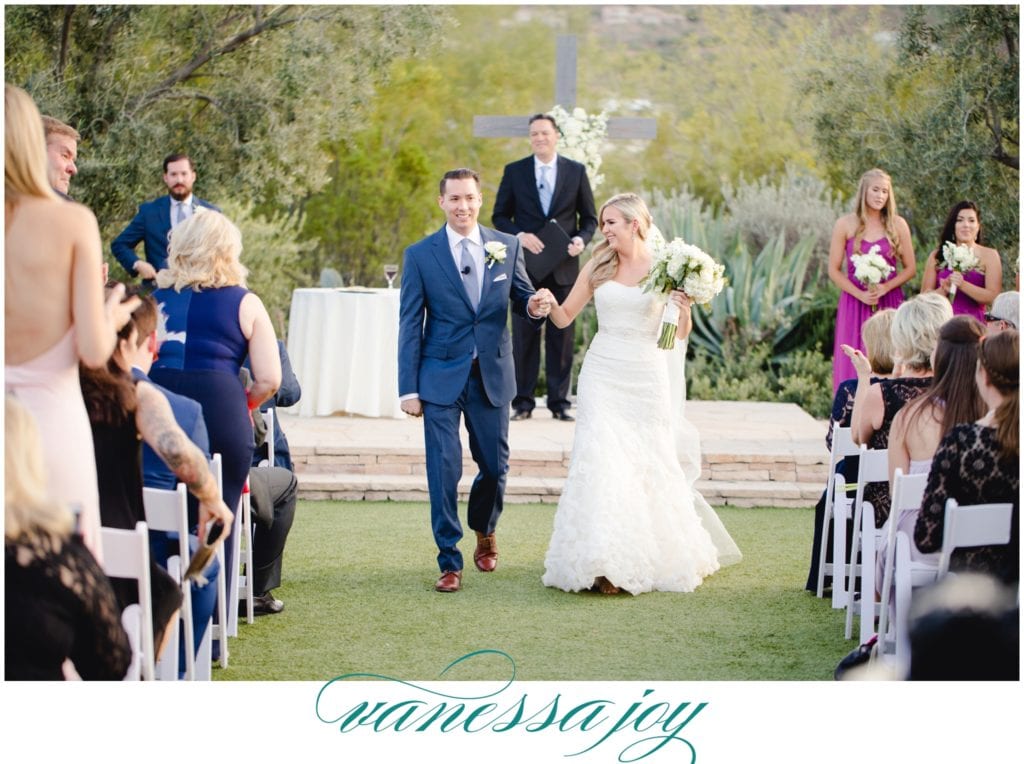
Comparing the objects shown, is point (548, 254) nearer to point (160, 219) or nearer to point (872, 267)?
point (872, 267)

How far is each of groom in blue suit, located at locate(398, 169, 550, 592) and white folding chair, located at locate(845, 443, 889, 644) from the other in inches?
65.2

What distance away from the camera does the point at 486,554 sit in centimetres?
634

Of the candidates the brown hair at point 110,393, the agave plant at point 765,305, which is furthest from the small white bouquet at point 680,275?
the agave plant at point 765,305

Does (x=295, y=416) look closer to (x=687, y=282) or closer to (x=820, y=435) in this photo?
(x=820, y=435)

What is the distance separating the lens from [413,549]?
22.5 ft

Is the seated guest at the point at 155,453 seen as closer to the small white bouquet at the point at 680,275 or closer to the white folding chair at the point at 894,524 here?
the white folding chair at the point at 894,524

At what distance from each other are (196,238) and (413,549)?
2620mm

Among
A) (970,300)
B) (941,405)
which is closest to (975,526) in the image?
(941,405)

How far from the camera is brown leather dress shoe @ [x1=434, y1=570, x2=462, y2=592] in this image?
5867 millimetres

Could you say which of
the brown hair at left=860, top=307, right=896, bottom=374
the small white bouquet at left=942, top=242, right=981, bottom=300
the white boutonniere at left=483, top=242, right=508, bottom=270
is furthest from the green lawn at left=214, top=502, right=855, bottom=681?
the small white bouquet at left=942, top=242, right=981, bottom=300

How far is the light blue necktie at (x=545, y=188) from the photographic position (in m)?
9.48

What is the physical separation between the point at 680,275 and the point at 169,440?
2.75 meters

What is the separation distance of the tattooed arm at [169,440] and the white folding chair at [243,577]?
1.20 metres

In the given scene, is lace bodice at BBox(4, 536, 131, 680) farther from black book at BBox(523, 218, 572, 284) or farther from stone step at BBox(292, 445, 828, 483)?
black book at BBox(523, 218, 572, 284)
